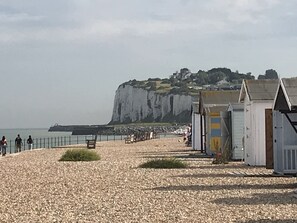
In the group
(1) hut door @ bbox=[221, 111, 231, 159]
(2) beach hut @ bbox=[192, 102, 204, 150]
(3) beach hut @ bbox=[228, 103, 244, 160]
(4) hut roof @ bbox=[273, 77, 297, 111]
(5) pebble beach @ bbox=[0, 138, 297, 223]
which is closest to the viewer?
(5) pebble beach @ bbox=[0, 138, 297, 223]

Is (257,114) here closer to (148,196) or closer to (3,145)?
(148,196)

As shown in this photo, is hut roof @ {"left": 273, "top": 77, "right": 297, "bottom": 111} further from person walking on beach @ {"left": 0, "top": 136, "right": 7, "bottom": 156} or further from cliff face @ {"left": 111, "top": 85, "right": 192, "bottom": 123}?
cliff face @ {"left": 111, "top": 85, "right": 192, "bottom": 123}

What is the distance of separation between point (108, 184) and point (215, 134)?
15329mm

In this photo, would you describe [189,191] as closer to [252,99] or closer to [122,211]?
[122,211]

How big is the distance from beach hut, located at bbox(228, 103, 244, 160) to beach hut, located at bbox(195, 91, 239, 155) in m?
1.20

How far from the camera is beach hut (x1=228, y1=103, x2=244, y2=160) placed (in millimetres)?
27156

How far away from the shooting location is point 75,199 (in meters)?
14.0

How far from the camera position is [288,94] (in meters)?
16.7

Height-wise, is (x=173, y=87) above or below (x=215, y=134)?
above

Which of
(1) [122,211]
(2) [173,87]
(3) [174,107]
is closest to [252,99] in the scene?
(1) [122,211]

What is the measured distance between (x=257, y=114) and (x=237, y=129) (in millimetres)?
4735

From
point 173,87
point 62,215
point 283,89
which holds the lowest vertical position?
point 62,215

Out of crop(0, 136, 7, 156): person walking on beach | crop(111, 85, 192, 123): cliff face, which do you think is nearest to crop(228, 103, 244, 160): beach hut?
crop(0, 136, 7, 156): person walking on beach

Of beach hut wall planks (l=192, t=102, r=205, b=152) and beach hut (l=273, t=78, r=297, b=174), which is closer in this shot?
beach hut (l=273, t=78, r=297, b=174)
